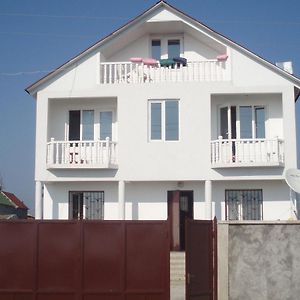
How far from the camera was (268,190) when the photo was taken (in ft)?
65.6

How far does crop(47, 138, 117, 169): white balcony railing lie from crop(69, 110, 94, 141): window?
0.99 metres

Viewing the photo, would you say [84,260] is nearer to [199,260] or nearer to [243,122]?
[199,260]

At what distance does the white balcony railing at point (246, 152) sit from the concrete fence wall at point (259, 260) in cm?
806

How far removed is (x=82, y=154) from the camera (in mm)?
19688

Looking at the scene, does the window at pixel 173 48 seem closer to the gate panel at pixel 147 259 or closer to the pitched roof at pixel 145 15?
the pitched roof at pixel 145 15

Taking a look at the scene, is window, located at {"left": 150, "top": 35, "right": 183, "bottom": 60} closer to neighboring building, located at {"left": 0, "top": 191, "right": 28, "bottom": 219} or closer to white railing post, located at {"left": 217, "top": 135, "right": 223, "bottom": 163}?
white railing post, located at {"left": 217, "top": 135, "right": 223, "bottom": 163}

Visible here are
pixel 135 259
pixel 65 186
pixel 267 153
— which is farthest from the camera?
pixel 65 186

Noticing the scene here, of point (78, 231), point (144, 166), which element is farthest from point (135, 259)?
point (144, 166)

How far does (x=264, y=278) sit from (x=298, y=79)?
33.9 ft

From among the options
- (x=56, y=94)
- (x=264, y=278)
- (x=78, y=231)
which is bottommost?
(x=264, y=278)

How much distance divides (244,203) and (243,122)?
9.95 feet

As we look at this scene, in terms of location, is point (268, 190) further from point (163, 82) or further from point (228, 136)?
point (163, 82)

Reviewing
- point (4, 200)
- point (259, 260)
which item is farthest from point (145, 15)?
point (4, 200)

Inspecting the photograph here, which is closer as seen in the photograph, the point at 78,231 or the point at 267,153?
the point at 78,231
